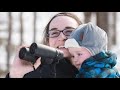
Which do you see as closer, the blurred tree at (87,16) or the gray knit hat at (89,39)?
the gray knit hat at (89,39)

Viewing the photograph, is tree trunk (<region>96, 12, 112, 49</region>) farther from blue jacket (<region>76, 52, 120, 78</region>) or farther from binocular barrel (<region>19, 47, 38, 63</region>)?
binocular barrel (<region>19, 47, 38, 63</region>)

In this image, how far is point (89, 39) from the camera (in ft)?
9.87

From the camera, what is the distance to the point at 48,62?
111 inches

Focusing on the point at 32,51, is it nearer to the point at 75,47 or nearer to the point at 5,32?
the point at 75,47

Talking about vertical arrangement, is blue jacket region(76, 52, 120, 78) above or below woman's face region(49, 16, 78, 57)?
below

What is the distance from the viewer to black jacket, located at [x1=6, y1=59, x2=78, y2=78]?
289 cm

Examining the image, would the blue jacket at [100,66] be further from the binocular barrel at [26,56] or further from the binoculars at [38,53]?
the binocular barrel at [26,56]

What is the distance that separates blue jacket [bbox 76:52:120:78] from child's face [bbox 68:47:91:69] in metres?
0.05

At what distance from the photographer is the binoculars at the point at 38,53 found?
2713 millimetres

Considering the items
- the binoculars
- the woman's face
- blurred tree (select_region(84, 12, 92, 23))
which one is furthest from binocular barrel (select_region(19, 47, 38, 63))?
blurred tree (select_region(84, 12, 92, 23))

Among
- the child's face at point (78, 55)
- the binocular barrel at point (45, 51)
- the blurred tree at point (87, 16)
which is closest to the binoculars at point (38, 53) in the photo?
the binocular barrel at point (45, 51)

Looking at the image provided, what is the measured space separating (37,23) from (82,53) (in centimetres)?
51

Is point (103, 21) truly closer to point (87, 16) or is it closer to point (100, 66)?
point (87, 16)

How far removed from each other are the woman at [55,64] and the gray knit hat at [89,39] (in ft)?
0.25
